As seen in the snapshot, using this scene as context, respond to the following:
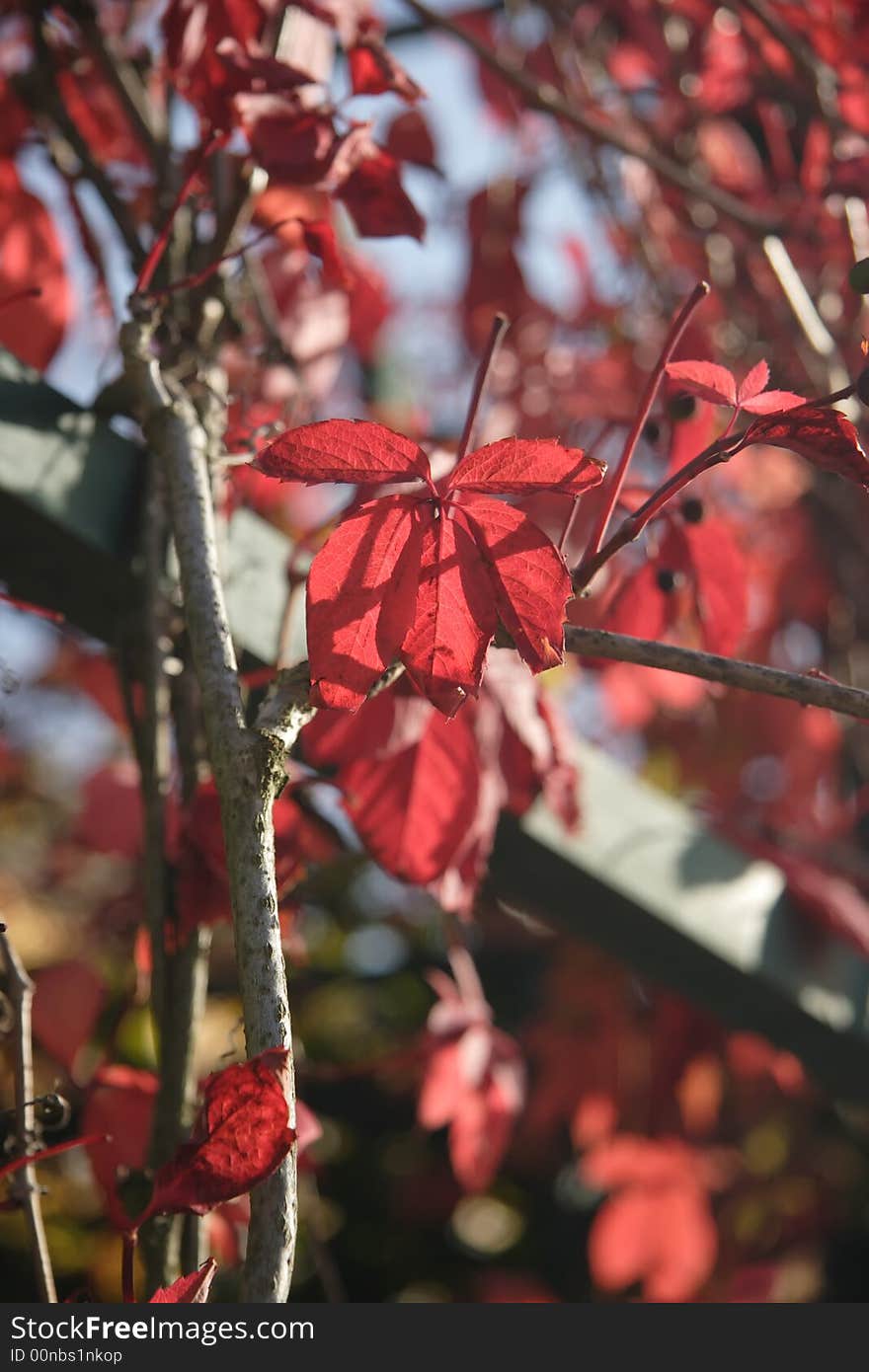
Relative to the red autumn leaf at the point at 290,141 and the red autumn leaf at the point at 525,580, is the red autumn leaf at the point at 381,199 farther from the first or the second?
the red autumn leaf at the point at 525,580

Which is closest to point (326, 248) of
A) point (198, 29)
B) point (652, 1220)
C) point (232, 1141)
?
point (198, 29)

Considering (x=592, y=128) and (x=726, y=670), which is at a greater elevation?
(x=592, y=128)

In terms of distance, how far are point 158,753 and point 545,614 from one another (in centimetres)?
38

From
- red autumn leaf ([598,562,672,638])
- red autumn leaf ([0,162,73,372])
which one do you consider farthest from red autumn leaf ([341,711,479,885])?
red autumn leaf ([0,162,73,372])

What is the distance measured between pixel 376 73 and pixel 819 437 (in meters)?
0.44

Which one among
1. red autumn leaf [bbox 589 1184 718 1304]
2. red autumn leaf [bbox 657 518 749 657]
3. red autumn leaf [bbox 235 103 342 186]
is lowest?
red autumn leaf [bbox 589 1184 718 1304]

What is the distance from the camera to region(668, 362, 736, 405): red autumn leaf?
52cm

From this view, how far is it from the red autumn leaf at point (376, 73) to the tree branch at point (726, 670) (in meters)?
0.40

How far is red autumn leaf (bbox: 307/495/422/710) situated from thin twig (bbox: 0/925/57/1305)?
0.79 feet

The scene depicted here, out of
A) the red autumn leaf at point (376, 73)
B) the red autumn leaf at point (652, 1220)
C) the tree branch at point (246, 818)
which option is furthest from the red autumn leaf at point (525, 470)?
the red autumn leaf at point (652, 1220)

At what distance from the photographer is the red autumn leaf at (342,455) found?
0.47 meters

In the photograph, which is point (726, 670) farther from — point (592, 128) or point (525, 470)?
point (592, 128)

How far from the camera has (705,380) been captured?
0.52 meters

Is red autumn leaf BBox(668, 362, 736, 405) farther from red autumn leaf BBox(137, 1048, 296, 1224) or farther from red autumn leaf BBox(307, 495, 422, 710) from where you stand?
red autumn leaf BBox(137, 1048, 296, 1224)
